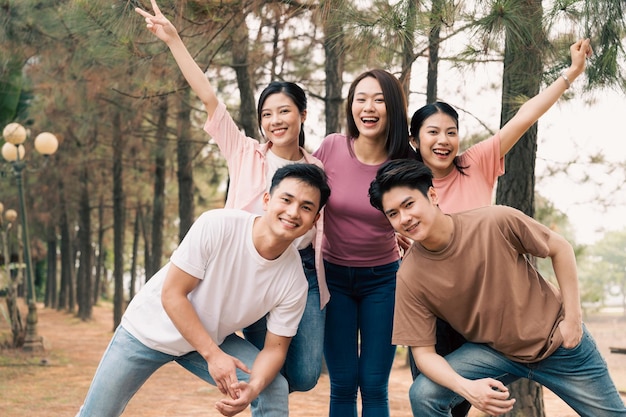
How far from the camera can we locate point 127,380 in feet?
12.1

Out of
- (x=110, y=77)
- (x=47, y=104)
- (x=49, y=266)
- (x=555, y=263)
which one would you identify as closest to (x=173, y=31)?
(x=555, y=263)

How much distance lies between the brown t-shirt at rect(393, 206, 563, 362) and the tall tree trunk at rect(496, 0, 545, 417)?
1.60m

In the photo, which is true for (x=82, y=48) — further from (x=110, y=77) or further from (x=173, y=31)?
(x=173, y=31)

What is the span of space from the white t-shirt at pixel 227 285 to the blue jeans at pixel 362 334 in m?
0.35

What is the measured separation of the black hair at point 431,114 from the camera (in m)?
3.83

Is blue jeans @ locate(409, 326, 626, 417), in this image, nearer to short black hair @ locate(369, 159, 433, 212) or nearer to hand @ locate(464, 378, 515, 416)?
hand @ locate(464, 378, 515, 416)

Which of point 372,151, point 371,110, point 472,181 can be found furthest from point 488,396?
point 371,110

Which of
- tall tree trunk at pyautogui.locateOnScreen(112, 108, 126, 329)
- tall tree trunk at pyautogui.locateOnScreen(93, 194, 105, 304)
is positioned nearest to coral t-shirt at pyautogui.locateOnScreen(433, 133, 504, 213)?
tall tree trunk at pyautogui.locateOnScreen(112, 108, 126, 329)

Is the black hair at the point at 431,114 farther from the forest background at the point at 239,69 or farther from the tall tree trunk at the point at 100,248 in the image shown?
the tall tree trunk at the point at 100,248

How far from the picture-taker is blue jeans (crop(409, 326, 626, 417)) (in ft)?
11.4

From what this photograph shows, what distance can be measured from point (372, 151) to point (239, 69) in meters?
6.43

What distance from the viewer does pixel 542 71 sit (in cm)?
489

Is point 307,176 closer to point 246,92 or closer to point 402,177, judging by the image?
point 402,177

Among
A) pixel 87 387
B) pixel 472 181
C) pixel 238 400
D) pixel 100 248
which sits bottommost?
pixel 100 248
